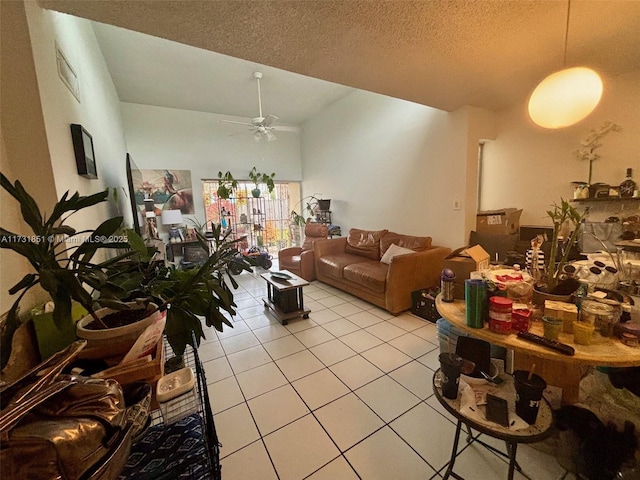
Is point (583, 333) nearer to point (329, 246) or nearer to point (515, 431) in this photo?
point (515, 431)

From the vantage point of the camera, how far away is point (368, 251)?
13.3 ft

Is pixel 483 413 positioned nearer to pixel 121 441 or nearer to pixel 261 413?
pixel 121 441

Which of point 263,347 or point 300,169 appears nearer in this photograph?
point 263,347

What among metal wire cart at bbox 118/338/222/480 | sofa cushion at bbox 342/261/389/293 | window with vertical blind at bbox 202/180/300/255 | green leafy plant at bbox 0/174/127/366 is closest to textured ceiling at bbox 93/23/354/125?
window with vertical blind at bbox 202/180/300/255

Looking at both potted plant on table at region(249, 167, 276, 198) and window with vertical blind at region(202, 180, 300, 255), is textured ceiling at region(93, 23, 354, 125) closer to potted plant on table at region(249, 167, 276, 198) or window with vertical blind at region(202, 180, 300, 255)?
potted plant on table at region(249, 167, 276, 198)

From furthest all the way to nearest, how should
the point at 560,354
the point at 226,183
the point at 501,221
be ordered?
the point at 226,183 < the point at 501,221 < the point at 560,354

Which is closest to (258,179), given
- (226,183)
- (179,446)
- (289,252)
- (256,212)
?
(226,183)

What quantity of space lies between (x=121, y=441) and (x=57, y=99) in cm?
168

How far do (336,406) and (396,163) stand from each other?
344 cm

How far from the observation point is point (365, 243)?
13.6ft

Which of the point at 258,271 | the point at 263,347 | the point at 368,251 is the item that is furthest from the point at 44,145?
the point at 258,271

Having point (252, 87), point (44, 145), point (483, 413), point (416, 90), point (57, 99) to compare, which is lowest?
point (483, 413)

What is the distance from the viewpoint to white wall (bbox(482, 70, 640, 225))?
2.40m

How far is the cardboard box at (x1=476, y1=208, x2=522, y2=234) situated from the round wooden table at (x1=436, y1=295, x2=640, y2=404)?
7.01ft
